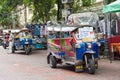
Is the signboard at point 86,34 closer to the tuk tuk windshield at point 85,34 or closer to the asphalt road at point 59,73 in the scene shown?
the tuk tuk windshield at point 85,34

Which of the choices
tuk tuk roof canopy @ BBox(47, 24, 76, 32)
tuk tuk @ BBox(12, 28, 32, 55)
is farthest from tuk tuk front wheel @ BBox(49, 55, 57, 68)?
tuk tuk @ BBox(12, 28, 32, 55)

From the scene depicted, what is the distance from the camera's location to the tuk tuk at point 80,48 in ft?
46.2

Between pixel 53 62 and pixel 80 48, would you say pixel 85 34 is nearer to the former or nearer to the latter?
pixel 80 48

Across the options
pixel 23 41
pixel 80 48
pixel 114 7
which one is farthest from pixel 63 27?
pixel 23 41

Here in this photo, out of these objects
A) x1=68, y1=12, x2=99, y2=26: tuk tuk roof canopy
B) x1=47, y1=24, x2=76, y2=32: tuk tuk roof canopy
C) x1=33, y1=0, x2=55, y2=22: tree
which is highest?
x1=33, y1=0, x2=55, y2=22: tree

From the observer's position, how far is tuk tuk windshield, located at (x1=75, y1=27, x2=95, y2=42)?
14469 millimetres

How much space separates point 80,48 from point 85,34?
0.68 m

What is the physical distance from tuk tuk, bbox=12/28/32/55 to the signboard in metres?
10.9

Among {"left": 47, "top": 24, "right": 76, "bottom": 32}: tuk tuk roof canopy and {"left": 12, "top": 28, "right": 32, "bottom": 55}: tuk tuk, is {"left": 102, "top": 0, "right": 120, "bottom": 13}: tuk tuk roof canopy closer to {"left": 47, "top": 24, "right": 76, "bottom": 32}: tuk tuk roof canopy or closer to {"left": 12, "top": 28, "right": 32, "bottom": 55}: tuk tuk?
{"left": 47, "top": 24, "right": 76, "bottom": 32}: tuk tuk roof canopy

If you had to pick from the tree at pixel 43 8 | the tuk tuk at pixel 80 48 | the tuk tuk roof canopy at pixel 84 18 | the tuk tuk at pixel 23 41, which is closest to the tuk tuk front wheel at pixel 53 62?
the tuk tuk at pixel 80 48

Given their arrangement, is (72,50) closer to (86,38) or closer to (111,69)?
(86,38)

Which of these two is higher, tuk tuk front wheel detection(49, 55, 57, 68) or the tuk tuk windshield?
the tuk tuk windshield

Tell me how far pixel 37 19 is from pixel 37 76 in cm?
2162

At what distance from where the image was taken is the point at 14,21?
51156 mm
